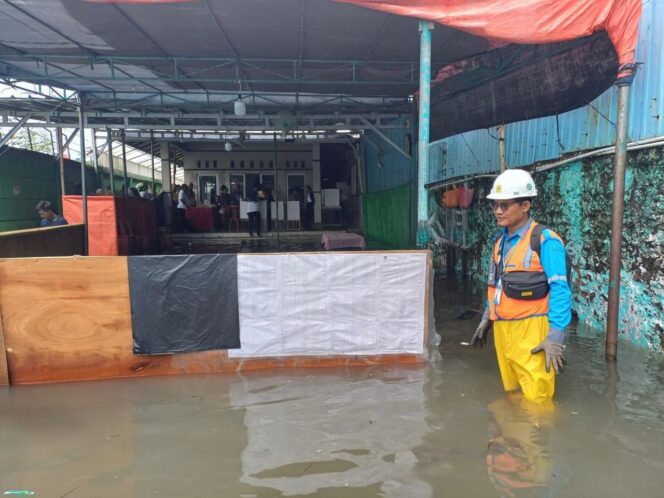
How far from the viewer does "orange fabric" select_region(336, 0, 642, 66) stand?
455 centimetres

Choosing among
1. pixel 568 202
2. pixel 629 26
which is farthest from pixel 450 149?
pixel 629 26

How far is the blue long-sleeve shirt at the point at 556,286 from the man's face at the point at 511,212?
0.24m

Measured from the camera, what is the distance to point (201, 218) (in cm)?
1902

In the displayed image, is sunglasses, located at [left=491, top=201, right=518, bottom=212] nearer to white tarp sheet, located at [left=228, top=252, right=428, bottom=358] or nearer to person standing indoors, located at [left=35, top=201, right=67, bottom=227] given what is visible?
white tarp sheet, located at [left=228, top=252, right=428, bottom=358]

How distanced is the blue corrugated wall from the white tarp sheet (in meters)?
2.84

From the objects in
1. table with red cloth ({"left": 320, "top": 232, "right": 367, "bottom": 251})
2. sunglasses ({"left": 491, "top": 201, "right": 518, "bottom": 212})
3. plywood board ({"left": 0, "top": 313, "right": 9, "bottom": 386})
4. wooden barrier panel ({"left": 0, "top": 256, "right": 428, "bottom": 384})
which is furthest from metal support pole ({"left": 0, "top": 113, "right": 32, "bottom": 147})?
sunglasses ({"left": 491, "top": 201, "right": 518, "bottom": 212})

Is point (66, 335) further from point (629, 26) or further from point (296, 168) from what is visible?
point (296, 168)

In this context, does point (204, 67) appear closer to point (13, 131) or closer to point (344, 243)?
point (344, 243)

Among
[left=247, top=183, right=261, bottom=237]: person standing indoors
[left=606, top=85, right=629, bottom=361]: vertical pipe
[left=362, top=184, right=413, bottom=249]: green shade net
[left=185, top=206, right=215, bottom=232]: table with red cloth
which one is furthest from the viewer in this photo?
[left=185, top=206, right=215, bottom=232]: table with red cloth

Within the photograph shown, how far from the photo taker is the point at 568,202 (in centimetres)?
636

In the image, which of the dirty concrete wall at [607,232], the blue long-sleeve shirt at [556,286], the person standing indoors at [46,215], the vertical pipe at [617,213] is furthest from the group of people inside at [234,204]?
the blue long-sleeve shirt at [556,286]

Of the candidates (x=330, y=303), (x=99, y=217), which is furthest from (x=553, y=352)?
(x=99, y=217)

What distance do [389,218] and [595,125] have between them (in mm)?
8318

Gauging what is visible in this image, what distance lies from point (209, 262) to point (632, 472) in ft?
12.6
